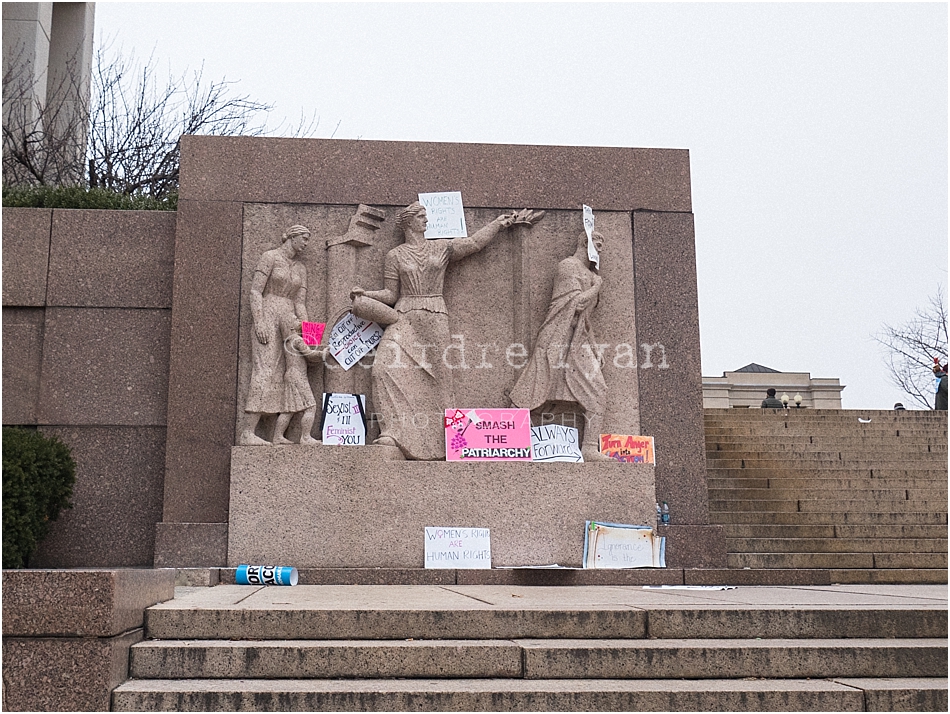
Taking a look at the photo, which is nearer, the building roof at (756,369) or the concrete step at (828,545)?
the concrete step at (828,545)

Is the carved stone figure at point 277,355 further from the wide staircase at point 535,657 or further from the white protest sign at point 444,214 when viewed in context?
the wide staircase at point 535,657

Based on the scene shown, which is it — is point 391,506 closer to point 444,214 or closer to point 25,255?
point 444,214

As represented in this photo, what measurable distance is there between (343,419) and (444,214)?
7.72ft

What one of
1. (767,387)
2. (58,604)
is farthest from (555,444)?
(767,387)

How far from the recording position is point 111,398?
379 inches

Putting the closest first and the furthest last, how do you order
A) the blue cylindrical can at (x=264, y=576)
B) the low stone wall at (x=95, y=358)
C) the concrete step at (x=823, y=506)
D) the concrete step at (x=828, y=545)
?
the blue cylindrical can at (x=264, y=576) → the low stone wall at (x=95, y=358) → the concrete step at (x=828, y=545) → the concrete step at (x=823, y=506)

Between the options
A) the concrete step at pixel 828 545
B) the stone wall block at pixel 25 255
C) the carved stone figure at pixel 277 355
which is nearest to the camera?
the carved stone figure at pixel 277 355

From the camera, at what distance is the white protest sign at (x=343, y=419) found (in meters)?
9.20

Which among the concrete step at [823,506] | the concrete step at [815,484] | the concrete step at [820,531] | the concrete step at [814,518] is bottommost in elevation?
the concrete step at [820,531]

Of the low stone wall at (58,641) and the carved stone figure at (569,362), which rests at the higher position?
the carved stone figure at (569,362)

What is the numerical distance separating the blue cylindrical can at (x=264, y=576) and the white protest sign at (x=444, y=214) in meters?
3.73

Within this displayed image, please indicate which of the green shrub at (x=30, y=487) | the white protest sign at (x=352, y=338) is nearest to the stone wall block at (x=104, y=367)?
the green shrub at (x=30, y=487)

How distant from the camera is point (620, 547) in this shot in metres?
8.69

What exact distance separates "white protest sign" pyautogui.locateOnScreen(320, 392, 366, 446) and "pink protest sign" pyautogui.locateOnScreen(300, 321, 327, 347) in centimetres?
52
